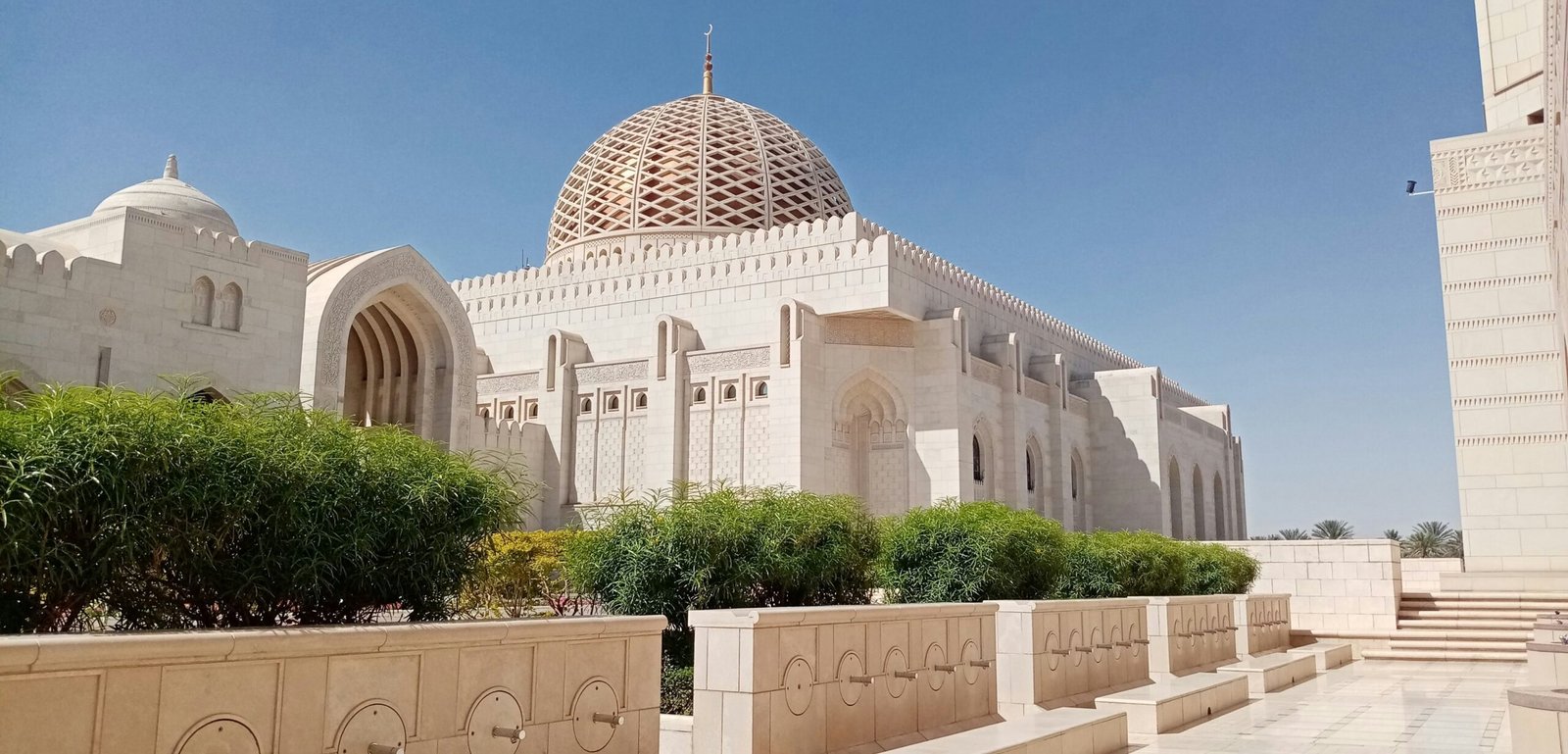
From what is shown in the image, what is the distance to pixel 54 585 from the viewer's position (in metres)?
3.44

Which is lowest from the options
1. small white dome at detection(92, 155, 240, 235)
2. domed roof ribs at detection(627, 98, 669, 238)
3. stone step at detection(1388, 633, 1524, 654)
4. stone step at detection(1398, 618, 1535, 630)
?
stone step at detection(1388, 633, 1524, 654)

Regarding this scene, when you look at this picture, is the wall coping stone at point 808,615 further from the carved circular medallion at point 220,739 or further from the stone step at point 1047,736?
the carved circular medallion at point 220,739

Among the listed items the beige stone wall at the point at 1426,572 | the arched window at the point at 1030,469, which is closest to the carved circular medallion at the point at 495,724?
→ the beige stone wall at the point at 1426,572

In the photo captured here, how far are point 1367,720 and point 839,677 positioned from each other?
427 centimetres

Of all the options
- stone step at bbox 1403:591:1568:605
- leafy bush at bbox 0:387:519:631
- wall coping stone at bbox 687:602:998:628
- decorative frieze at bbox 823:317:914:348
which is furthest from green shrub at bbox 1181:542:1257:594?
leafy bush at bbox 0:387:519:631

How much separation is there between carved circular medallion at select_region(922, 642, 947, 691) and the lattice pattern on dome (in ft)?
54.6

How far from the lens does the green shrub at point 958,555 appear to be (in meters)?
7.75

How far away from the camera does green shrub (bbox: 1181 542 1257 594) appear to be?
12.7 m

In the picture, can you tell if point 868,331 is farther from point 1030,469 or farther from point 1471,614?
point 1471,614

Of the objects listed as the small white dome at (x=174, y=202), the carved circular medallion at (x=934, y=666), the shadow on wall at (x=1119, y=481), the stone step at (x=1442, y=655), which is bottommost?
the stone step at (x=1442, y=655)

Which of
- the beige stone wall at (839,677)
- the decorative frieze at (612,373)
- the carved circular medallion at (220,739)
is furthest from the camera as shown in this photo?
the decorative frieze at (612,373)

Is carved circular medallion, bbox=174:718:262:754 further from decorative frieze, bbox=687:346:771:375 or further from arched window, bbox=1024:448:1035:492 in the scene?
arched window, bbox=1024:448:1035:492

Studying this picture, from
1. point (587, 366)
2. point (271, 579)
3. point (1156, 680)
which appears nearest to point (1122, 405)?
point (587, 366)

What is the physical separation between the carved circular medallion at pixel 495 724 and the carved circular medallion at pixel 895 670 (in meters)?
2.37
